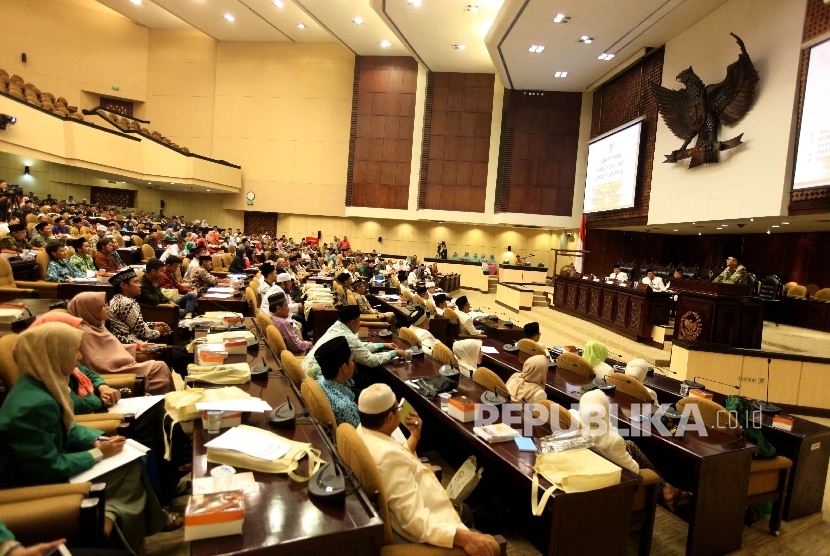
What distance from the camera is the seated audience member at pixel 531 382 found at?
3.19m

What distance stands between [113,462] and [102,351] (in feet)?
4.20

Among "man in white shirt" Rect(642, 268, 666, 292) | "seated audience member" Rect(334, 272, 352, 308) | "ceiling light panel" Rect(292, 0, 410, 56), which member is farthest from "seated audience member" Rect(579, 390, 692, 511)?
"ceiling light panel" Rect(292, 0, 410, 56)

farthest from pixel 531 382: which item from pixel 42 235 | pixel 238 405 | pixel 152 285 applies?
pixel 42 235

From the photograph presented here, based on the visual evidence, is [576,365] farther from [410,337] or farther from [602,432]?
[602,432]

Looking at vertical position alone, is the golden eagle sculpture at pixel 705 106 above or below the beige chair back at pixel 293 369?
above

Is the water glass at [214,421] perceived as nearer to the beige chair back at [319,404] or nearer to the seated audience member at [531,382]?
the beige chair back at [319,404]

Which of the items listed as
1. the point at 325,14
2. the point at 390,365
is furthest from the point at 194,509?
the point at 325,14

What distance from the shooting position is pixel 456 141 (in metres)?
18.0

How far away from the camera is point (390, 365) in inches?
147

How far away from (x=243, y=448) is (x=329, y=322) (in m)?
3.93

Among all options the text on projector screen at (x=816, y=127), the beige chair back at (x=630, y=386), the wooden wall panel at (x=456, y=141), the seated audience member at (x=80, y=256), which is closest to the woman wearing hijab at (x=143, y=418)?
the beige chair back at (x=630, y=386)

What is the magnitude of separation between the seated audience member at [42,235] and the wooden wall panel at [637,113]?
1208 centimetres

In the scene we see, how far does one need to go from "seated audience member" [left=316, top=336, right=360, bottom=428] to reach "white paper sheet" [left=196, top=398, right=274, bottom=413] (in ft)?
1.17

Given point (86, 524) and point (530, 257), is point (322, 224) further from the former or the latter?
point (86, 524)
